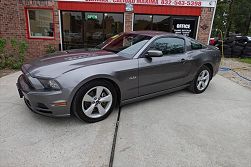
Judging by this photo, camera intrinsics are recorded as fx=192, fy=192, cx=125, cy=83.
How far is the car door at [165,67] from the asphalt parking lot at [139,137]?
1.42 ft

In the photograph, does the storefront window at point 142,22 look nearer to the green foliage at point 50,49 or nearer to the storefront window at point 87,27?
the storefront window at point 87,27

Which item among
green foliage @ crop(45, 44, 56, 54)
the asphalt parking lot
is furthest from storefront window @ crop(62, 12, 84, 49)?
the asphalt parking lot

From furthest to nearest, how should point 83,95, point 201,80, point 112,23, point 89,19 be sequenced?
point 112,23 < point 89,19 < point 201,80 < point 83,95

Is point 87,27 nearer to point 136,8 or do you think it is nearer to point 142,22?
point 136,8

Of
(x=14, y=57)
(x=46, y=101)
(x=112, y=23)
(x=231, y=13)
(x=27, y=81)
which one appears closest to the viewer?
(x=46, y=101)

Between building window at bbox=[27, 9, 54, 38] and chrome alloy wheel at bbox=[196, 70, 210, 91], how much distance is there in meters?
6.68

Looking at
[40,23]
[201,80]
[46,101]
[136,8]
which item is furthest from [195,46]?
[40,23]

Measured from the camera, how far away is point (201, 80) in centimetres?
468

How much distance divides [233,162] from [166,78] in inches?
75.7

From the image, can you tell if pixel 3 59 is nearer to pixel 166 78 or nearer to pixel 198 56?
pixel 166 78

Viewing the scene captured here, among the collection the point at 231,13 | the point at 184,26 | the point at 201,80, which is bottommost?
the point at 201,80

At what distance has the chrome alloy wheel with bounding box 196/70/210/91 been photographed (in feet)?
15.2

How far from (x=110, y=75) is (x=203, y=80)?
2.74m

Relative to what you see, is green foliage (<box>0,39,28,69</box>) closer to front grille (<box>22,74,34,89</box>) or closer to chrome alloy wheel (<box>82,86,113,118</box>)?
front grille (<box>22,74,34,89</box>)
